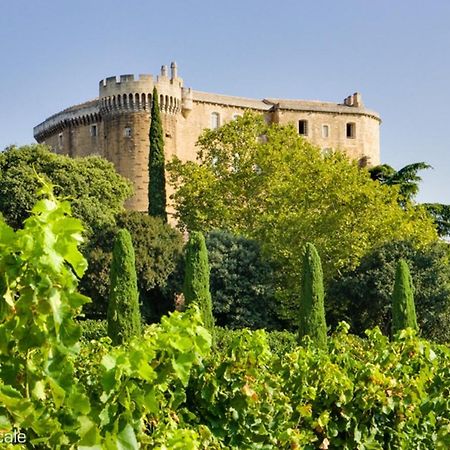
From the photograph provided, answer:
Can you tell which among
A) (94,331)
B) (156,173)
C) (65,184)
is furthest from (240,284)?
(156,173)

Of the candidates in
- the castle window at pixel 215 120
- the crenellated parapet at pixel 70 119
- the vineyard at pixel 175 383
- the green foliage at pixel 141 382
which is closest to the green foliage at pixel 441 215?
the castle window at pixel 215 120

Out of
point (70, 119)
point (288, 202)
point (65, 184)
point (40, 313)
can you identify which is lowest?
point (40, 313)

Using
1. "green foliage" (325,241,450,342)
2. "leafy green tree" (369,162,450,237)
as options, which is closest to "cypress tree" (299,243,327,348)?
"green foliage" (325,241,450,342)

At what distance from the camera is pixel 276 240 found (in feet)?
91.8

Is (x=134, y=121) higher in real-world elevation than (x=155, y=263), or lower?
higher

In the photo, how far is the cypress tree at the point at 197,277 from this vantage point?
20703mm

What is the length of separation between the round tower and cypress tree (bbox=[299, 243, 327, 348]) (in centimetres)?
2371

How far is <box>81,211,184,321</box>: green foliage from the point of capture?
28953 mm

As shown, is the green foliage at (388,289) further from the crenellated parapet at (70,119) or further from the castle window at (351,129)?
the castle window at (351,129)

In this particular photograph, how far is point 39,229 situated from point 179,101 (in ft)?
145

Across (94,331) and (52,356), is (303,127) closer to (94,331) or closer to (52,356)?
(94,331)

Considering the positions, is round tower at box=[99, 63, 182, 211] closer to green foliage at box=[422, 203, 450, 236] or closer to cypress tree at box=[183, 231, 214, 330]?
green foliage at box=[422, 203, 450, 236]

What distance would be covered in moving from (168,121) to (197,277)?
25262mm

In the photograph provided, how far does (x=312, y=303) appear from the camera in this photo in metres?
20.3
